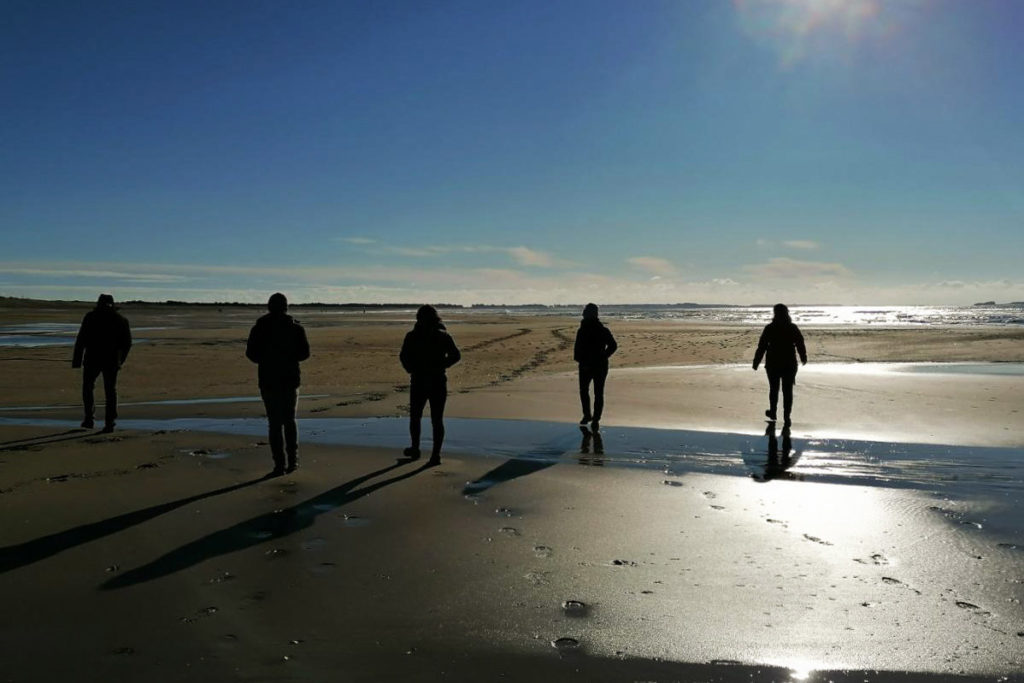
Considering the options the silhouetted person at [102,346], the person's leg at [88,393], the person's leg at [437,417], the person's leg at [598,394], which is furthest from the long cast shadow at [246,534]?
the person's leg at [88,393]

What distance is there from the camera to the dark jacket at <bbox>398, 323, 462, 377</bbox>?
29.4 feet

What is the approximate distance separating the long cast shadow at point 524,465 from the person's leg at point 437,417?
0.81 meters

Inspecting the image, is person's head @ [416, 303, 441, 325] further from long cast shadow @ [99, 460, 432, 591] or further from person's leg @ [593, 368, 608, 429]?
person's leg @ [593, 368, 608, 429]

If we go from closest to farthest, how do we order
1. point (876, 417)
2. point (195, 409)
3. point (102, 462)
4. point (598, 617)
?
point (598, 617) → point (102, 462) → point (876, 417) → point (195, 409)

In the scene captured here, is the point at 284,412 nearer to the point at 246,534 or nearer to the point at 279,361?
the point at 279,361

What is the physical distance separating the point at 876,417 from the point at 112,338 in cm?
1266

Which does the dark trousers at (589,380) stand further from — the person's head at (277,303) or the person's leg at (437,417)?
the person's head at (277,303)

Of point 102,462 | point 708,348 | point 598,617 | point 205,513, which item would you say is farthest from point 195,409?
point 708,348

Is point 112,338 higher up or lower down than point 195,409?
higher up

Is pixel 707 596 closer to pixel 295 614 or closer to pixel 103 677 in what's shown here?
pixel 295 614

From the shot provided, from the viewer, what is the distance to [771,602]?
4.50 meters

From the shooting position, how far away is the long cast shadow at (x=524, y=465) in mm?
7578

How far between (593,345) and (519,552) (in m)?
6.65

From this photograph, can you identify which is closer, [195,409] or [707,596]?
[707,596]
